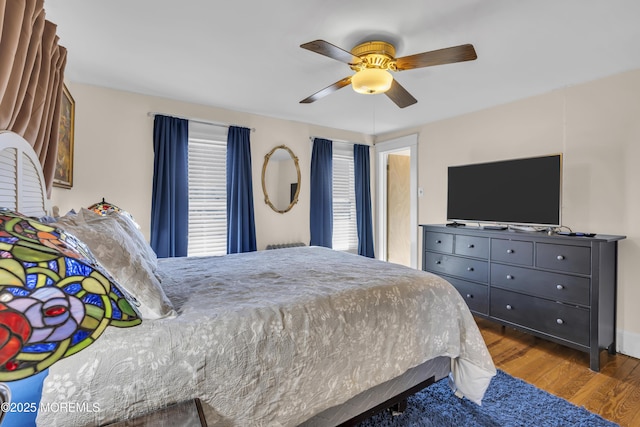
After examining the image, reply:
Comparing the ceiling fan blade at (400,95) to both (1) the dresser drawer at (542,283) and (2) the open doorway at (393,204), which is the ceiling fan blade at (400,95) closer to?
(1) the dresser drawer at (542,283)

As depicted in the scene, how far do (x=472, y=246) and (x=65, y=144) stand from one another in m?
3.94

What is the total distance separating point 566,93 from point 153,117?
4230 mm

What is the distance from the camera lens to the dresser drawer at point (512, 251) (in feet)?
8.98

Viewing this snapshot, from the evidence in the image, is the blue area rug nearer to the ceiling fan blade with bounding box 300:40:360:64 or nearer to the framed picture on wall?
the ceiling fan blade with bounding box 300:40:360:64

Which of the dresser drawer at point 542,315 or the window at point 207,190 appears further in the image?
the window at point 207,190

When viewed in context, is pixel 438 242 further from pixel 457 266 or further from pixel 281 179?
A: pixel 281 179

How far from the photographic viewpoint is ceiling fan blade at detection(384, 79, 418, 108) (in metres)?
2.28

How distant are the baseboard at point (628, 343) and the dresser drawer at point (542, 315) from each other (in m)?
0.59

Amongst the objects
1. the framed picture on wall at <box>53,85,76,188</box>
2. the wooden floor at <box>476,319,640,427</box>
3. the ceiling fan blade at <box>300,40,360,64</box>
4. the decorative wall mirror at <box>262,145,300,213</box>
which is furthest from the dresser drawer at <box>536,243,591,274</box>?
the framed picture on wall at <box>53,85,76,188</box>

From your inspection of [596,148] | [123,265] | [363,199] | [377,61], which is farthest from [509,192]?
[123,265]

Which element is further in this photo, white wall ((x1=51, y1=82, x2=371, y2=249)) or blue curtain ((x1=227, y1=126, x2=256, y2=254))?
blue curtain ((x1=227, y1=126, x2=256, y2=254))

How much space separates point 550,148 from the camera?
3061 mm

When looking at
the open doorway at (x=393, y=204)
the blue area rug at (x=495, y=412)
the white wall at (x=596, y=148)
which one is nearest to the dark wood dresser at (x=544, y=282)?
the white wall at (x=596, y=148)

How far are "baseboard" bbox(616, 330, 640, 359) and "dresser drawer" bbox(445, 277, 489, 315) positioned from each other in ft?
3.39
